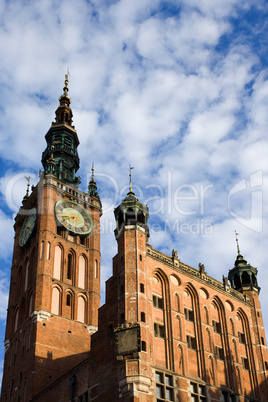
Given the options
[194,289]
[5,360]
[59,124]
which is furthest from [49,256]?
[59,124]

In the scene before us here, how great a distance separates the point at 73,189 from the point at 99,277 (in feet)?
40.7

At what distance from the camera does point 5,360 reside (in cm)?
6116

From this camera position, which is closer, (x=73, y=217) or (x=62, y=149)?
(x=73, y=217)

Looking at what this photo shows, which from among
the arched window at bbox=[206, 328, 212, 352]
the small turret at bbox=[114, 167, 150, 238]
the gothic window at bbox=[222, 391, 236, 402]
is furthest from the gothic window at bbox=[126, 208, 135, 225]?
the gothic window at bbox=[222, 391, 236, 402]

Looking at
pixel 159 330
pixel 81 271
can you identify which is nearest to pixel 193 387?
pixel 159 330

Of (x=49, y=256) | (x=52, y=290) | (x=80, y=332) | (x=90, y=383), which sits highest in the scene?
(x=49, y=256)

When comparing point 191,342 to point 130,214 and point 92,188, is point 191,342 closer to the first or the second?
point 130,214

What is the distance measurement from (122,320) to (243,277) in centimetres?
1748

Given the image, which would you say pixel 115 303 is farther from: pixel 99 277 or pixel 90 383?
pixel 99 277

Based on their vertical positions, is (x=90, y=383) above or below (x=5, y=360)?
below

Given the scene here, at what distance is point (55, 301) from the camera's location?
59.9 m

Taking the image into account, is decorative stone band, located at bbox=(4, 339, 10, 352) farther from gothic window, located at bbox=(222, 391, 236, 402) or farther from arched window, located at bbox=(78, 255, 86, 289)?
gothic window, located at bbox=(222, 391, 236, 402)

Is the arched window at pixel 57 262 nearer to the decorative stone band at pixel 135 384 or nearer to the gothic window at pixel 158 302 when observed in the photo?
the gothic window at pixel 158 302

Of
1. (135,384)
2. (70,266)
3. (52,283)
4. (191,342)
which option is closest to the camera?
(135,384)
